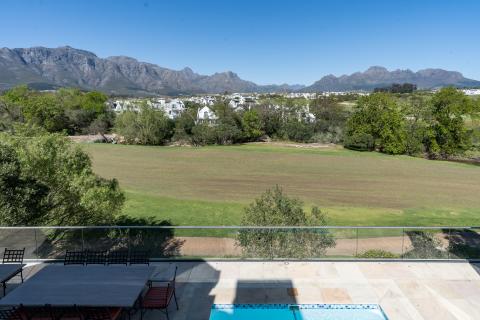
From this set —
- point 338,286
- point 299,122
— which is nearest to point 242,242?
point 338,286

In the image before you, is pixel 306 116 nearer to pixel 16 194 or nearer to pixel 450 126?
pixel 450 126

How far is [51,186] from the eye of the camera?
52.0ft

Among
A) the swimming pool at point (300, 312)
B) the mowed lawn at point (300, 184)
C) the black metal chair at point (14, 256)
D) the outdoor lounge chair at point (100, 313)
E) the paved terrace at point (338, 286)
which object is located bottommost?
the mowed lawn at point (300, 184)

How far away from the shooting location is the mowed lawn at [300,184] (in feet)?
84.3

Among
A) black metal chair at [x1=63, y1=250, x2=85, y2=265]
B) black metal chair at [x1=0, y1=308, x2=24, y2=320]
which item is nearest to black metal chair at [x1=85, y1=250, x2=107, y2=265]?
black metal chair at [x1=63, y1=250, x2=85, y2=265]

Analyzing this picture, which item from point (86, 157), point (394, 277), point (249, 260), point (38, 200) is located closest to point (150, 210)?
point (86, 157)

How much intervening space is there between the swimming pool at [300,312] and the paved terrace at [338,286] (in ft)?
6.68

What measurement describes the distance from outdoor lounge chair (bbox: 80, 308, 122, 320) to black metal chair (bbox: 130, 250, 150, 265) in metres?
2.37

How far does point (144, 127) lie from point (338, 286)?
219 ft

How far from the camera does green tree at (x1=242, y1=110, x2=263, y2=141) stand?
74875 millimetres

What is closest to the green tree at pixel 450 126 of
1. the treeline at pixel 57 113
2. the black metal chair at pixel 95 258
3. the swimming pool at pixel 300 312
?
the black metal chair at pixel 95 258

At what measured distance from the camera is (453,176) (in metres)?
41.4

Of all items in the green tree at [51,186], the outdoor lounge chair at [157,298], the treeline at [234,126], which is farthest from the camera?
the treeline at [234,126]

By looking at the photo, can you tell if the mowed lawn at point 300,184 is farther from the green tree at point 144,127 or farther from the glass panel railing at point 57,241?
the glass panel railing at point 57,241
